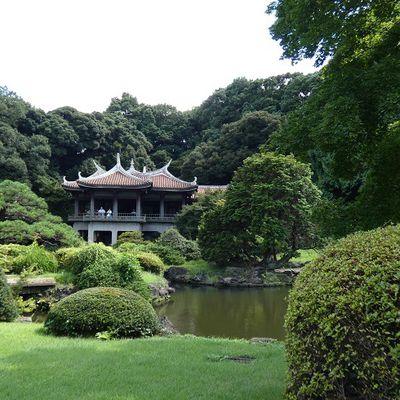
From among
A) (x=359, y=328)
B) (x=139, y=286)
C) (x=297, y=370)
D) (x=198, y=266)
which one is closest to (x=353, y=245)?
(x=359, y=328)

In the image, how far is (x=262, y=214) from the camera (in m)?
19.9

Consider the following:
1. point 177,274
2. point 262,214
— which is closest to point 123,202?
point 177,274

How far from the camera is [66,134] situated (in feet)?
131

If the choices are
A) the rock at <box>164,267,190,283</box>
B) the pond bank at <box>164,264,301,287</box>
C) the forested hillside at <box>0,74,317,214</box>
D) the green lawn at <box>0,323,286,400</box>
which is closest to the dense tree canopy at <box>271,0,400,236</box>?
the green lawn at <box>0,323,286,400</box>

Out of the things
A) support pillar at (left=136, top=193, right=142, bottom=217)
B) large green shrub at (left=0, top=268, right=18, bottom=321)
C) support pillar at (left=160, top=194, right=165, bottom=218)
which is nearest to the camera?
large green shrub at (left=0, top=268, right=18, bottom=321)

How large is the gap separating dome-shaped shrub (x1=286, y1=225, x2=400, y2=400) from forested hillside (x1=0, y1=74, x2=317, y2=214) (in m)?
29.9

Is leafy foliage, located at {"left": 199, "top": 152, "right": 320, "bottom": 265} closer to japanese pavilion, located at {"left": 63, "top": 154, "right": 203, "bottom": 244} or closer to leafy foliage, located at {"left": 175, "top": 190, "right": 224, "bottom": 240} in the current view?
leafy foliage, located at {"left": 175, "top": 190, "right": 224, "bottom": 240}

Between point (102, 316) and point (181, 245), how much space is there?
1699cm

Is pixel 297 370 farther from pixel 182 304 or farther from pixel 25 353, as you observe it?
pixel 182 304

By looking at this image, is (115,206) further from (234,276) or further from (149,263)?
(149,263)

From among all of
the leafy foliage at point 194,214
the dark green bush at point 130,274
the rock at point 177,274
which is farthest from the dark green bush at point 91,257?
the leafy foliage at point 194,214

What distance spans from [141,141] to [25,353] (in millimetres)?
43683

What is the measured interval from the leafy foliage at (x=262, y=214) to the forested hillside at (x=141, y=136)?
40.5ft

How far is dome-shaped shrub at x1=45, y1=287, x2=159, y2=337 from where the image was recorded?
275 inches
